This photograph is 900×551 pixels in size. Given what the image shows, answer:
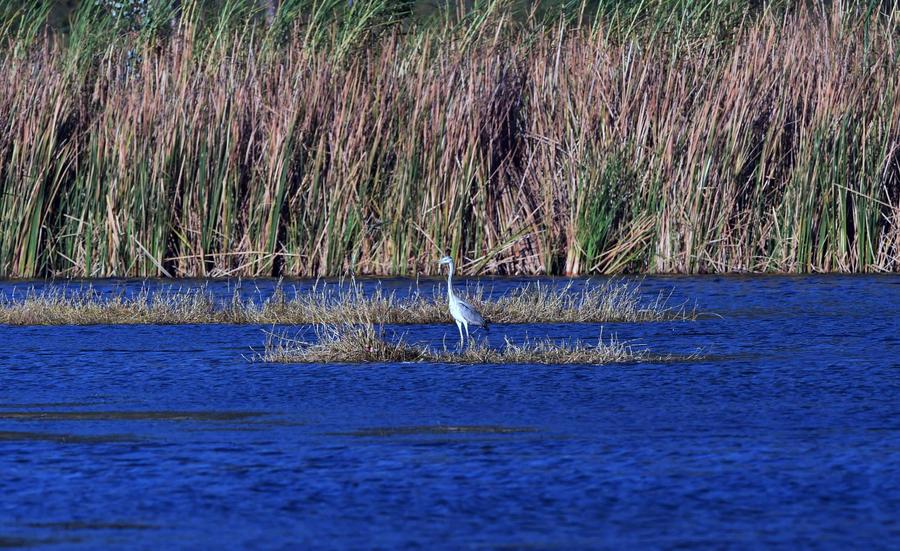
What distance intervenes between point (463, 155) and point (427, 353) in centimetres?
592

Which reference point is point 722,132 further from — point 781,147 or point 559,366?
point 559,366

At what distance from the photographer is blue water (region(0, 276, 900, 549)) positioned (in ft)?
18.3

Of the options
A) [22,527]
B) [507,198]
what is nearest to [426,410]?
[22,527]

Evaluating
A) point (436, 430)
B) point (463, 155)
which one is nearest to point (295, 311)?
point (463, 155)

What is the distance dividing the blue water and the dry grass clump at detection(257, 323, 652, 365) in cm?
15

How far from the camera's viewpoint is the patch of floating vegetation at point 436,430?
24.6ft

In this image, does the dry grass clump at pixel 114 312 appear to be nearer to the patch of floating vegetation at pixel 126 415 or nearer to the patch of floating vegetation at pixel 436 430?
the patch of floating vegetation at pixel 126 415

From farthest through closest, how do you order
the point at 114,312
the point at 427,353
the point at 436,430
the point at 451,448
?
the point at 114,312
the point at 427,353
the point at 436,430
the point at 451,448

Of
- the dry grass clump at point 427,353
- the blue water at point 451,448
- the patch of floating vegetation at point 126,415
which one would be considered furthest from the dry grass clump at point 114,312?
the patch of floating vegetation at point 126,415

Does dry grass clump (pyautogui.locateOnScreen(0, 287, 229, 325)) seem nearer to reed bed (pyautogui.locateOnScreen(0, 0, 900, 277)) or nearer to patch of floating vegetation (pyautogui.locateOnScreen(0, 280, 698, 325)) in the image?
patch of floating vegetation (pyautogui.locateOnScreen(0, 280, 698, 325))

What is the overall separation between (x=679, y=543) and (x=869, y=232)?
11.0 m

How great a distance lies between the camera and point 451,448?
7047 millimetres

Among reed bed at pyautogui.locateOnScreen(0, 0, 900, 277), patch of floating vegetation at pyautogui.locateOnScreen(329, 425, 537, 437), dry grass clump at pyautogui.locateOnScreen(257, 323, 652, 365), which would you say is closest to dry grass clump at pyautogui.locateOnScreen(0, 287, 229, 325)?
dry grass clump at pyautogui.locateOnScreen(257, 323, 652, 365)

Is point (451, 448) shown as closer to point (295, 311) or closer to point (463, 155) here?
point (295, 311)
